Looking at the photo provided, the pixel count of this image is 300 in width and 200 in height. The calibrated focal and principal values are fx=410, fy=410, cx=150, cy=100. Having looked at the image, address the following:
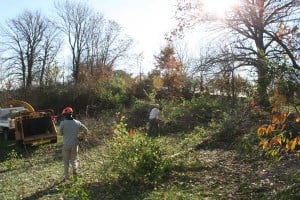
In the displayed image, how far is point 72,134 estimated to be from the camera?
36.1ft

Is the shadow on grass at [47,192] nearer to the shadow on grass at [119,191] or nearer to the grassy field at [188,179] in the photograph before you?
the grassy field at [188,179]

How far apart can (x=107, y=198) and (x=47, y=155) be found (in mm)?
8584

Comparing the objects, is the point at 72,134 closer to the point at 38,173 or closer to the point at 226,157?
the point at 38,173

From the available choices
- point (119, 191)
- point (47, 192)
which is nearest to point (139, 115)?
point (47, 192)

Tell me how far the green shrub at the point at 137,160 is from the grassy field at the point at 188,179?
0.59 ft

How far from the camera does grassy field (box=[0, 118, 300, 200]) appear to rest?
800 centimetres

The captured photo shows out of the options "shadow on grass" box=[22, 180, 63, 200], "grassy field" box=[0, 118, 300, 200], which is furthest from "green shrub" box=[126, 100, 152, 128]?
"shadow on grass" box=[22, 180, 63, 200]

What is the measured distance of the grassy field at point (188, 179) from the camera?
8.00 metres

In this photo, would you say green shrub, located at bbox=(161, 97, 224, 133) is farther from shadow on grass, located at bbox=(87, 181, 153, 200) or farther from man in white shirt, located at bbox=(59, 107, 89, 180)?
shadow on grass, located at bbox=(87, 181, 153, 200)

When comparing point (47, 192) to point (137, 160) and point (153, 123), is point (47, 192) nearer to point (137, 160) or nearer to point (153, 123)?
point (137, 160)

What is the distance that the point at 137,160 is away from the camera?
954cm

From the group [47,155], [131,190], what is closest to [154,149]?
[131,190]

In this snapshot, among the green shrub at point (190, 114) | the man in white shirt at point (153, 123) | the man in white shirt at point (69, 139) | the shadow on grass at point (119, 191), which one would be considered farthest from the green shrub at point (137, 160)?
the green shrub at point (190, 114)

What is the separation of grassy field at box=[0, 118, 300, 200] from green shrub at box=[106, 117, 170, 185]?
7.1 inches
